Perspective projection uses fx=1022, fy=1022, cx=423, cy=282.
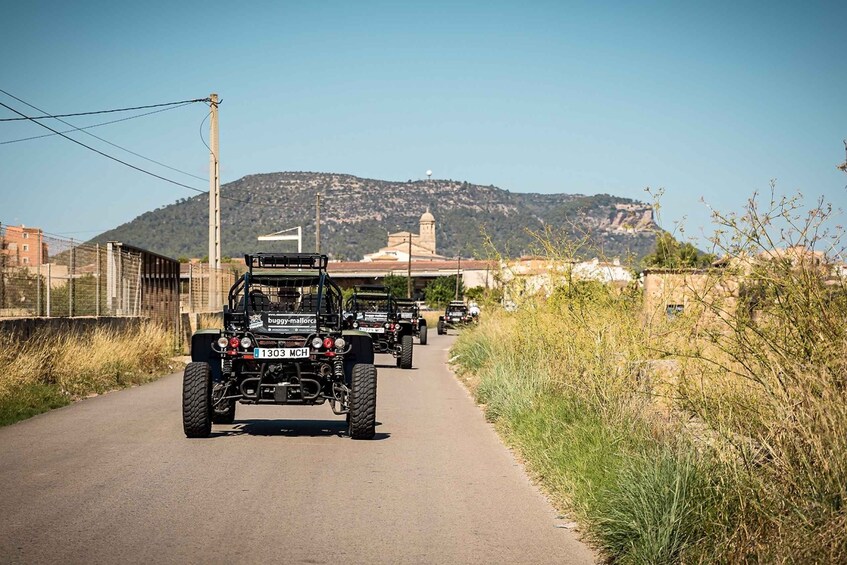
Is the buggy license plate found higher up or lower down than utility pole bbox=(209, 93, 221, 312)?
lower down

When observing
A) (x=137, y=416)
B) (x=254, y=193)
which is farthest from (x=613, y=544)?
(x=254, y=193)

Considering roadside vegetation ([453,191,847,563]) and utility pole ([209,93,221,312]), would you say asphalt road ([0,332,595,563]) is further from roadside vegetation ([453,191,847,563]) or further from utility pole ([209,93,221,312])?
utility pole ([209,93,221,312])

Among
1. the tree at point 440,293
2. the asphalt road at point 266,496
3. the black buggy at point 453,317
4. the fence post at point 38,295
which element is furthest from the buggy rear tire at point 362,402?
the tree at point 440,293

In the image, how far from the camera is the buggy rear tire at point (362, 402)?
40.1ft

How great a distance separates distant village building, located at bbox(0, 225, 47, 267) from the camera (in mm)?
18109

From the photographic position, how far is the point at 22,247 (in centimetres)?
1911

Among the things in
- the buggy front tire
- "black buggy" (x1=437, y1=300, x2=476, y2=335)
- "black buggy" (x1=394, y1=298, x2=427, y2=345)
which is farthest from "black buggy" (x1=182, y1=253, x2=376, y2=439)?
"black buggy" (x1=437, y1=300, x2=476, y2=335)

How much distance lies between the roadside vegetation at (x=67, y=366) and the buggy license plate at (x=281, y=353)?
3912 millimetres

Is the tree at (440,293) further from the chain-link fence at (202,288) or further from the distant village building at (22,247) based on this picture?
the distant village building at (22,247)

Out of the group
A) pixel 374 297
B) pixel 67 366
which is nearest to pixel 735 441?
pixel 67 366

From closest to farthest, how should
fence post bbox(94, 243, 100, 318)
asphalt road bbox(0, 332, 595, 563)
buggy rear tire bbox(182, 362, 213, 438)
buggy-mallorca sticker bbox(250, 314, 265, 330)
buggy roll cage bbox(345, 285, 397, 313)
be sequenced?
asphalt road bbox(0, 332, 595, 563) → buggy rear tire bbox(182, 362, 213, 438) → buggy-mallorca sticker bbox(250, 314, 265, 330) → fence post bbox(94, 243, 100, 318) → buggy roll cage bbox(345, 285, 397, 313)

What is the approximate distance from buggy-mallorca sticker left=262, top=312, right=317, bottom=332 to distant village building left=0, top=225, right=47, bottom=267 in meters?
7.20

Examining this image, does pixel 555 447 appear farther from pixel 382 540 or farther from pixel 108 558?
pixel 108 558

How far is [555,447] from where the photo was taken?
10.4 metres
